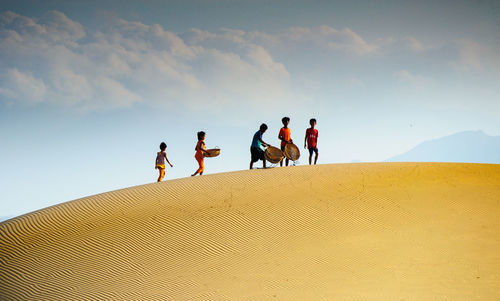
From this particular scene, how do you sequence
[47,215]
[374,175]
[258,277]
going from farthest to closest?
[374,175]
[47,215]
[258,277]

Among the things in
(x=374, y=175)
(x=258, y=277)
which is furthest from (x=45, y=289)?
(x=374, y=175)

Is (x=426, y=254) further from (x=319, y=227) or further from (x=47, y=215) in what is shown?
(x=47, y=215)

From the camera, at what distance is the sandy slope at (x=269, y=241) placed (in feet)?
19.0

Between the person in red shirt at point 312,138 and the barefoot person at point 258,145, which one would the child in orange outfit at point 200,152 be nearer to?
the barefoot person at point 258,145

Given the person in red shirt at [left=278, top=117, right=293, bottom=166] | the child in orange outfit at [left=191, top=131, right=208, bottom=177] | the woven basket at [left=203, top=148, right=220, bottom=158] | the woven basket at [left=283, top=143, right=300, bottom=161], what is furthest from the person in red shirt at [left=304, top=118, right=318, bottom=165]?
the child in orange outfit at [left=191, top=131, right=208, bottom=177]

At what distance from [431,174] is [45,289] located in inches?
372

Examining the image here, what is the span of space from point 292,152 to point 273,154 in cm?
72

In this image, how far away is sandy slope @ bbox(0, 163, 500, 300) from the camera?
5777 millimetres

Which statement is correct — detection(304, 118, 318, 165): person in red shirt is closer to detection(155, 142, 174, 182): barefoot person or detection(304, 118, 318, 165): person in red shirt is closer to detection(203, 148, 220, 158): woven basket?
detection(203, 148, 220, 158): woven basket

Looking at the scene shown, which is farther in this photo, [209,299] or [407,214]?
[407,214]

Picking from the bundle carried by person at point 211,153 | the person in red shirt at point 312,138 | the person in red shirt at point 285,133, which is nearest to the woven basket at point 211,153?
the bundle carried by person at point 211,153

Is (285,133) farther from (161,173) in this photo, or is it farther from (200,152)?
(161,173)

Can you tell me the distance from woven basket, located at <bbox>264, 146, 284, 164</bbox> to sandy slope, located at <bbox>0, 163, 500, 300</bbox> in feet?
2.43

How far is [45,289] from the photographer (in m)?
6.07
